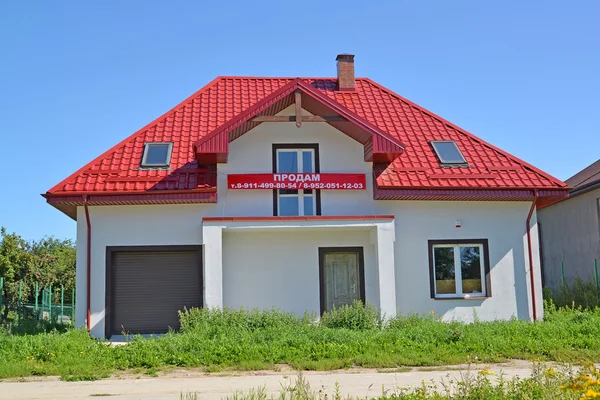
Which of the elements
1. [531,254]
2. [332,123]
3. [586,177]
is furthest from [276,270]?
[586,177]

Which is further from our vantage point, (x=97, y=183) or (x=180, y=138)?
(x=180, y=138)

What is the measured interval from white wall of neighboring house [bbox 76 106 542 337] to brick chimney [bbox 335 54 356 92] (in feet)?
11.8

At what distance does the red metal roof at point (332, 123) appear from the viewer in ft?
51.9

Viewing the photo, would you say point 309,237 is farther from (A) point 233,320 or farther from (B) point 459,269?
(B) point 459,269

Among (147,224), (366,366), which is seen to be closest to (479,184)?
(366,366)

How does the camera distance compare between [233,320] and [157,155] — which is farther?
[157,155]

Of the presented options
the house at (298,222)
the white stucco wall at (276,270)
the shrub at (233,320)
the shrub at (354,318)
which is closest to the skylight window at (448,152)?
the house at (298,222)

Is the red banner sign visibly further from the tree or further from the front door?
the tree

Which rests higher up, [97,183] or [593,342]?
[97,183]

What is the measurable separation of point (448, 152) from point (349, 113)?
3416 millimetres

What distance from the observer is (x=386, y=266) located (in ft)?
51.7

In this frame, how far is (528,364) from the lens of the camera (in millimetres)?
Result: 11398

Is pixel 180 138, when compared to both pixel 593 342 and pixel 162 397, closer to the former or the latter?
pixel 162 397

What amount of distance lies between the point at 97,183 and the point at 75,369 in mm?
5948
